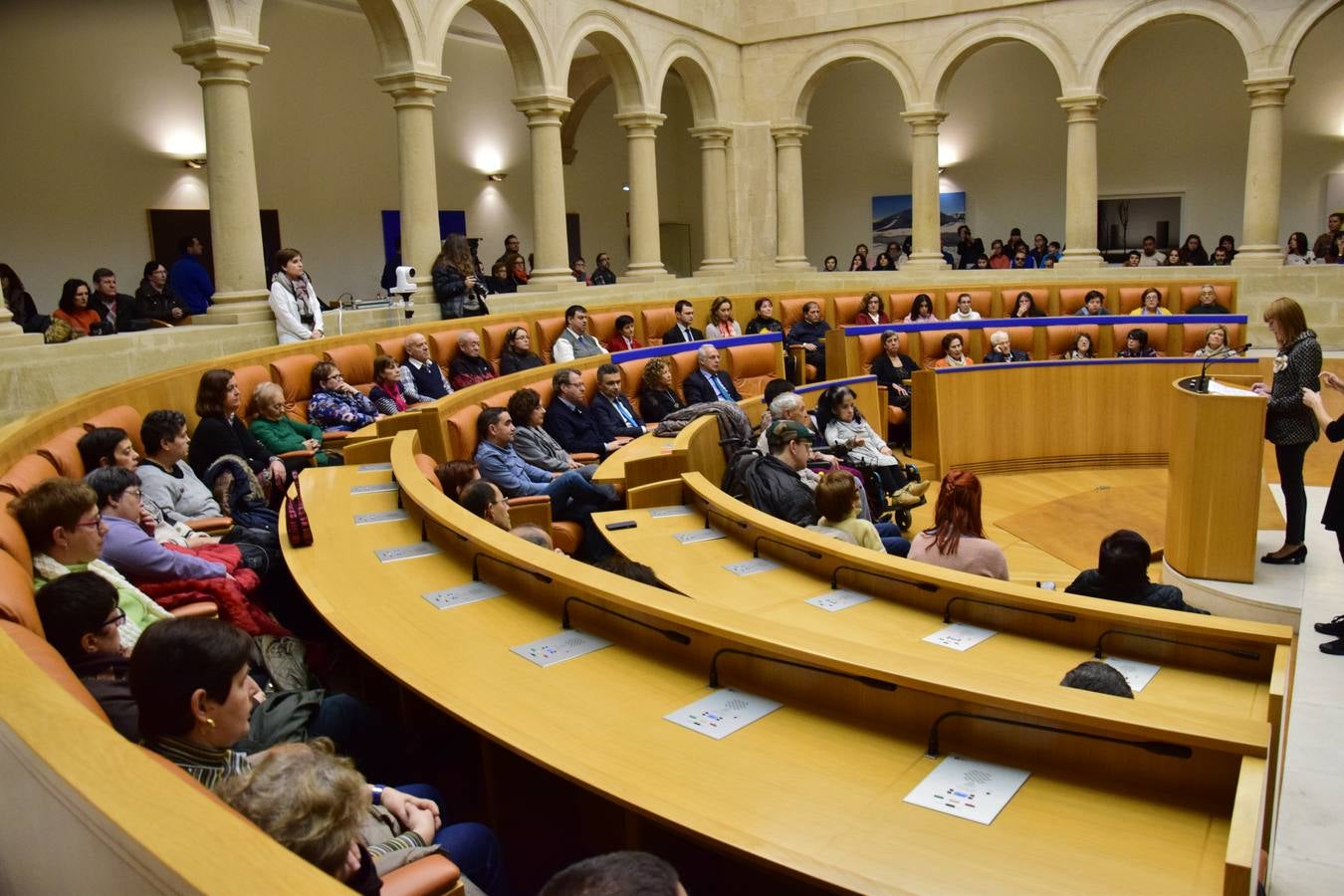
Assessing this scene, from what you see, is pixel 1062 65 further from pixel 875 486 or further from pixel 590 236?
pixel 875 486

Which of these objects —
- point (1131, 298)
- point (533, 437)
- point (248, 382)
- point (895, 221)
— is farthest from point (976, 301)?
point (248, 382)

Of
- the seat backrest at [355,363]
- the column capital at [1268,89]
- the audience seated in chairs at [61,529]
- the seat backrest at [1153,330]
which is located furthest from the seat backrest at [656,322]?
the audience seated in chairs at [61,529]

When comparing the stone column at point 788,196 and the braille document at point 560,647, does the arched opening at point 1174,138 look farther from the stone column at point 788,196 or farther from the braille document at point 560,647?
the braille document at point 560,647

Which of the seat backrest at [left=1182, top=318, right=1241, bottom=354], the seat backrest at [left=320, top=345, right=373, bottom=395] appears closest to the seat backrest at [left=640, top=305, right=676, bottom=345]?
the seat backrest at [left=320, top=345, right=373, bottom=395]

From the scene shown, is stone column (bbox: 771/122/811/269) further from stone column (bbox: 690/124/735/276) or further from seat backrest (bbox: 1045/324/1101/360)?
seat backrest (bbox: 1045/324/1101/360)

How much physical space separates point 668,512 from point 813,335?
23.6ft

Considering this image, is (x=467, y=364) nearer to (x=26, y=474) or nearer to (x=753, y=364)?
(x=753, y=364)

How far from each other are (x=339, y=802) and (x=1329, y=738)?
338cm

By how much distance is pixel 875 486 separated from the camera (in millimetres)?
7250

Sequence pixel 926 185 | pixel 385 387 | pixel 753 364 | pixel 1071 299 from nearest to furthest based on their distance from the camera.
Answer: pixel 385 387, pixel 753 364, pixel 1071 299, pixel 926 185

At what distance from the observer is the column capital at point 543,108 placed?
37.2 feet

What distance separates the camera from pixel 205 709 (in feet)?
6.73

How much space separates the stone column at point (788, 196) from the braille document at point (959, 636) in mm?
12400

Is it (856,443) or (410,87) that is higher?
(410,87)
